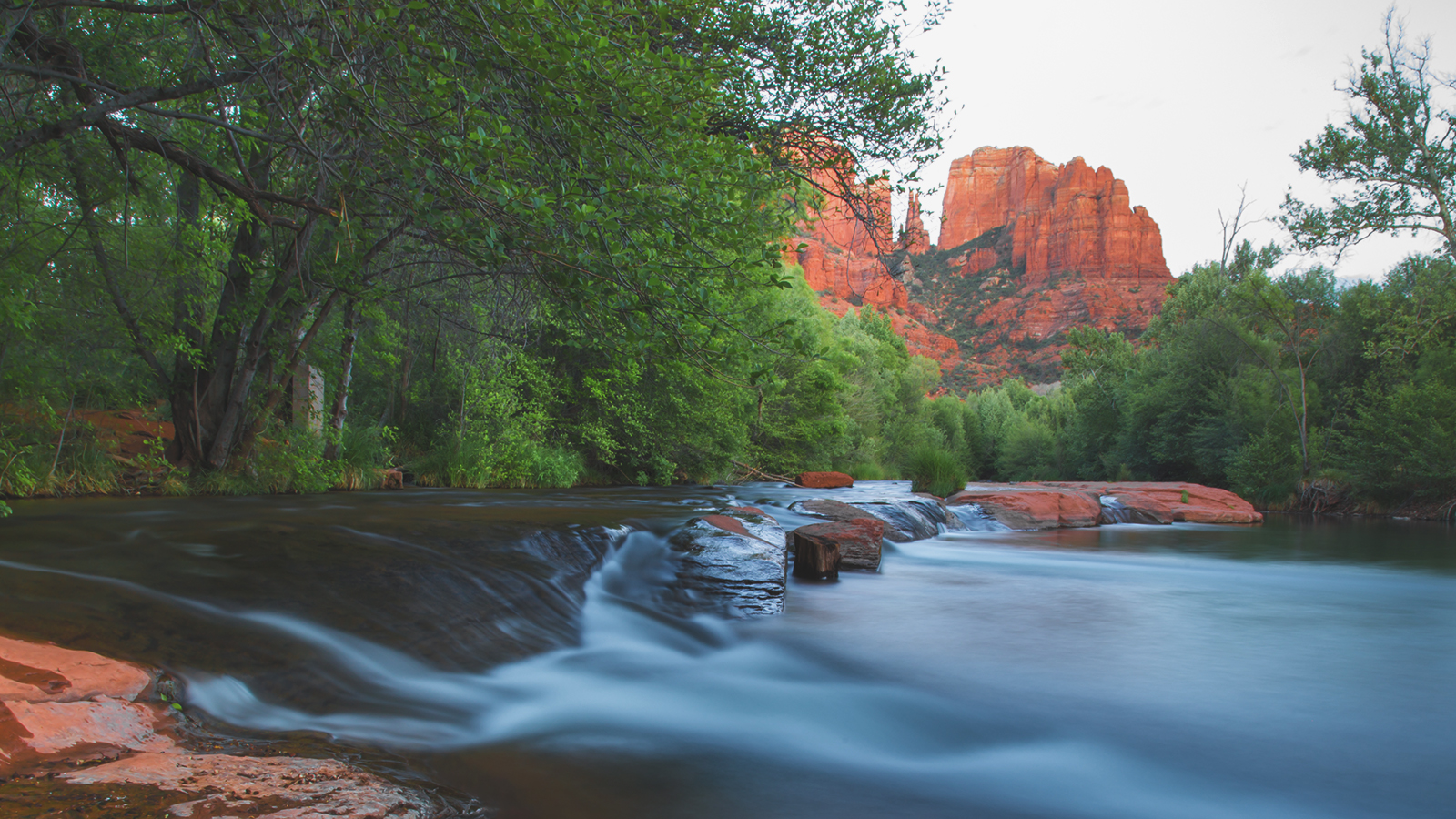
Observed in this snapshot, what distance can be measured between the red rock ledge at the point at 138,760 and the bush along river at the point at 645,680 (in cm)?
1

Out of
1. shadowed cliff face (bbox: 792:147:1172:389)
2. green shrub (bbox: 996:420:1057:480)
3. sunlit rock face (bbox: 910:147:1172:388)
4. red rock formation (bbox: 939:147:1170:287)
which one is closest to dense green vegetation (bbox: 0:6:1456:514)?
green shrub (bbox: 996:420:1057:480)

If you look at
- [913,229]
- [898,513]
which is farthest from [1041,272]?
[898,513]

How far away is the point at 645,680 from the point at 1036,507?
1300 cm

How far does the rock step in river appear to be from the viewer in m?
6.35

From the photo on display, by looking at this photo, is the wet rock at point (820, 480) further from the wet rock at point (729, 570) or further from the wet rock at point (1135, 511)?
the wet rock at point (729, 570)

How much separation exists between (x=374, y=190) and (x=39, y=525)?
461 cm

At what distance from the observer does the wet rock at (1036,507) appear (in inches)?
594

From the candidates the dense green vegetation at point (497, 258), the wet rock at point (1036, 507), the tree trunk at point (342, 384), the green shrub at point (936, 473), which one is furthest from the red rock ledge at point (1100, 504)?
the tree trunk at point (342, 384)

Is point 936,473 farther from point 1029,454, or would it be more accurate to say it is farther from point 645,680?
point 1029,454

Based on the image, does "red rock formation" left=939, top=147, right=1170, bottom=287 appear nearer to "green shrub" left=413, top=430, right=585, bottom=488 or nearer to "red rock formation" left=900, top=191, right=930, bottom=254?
"red rock formation" left=900, top=191, right=930, bottom=254

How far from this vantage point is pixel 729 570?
21.5 feet

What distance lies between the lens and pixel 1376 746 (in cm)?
390

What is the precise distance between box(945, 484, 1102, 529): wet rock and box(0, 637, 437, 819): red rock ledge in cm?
1418

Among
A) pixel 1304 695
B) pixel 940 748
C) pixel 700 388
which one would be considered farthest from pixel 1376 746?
pixel 700 388
